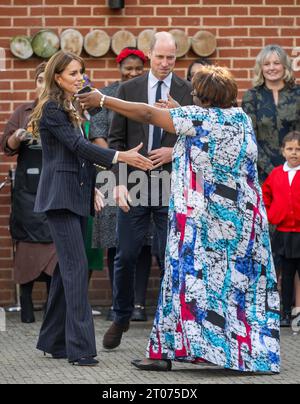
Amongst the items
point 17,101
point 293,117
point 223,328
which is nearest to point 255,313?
point 223,328

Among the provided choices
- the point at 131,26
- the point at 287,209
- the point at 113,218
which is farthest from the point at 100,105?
the point at 131,26

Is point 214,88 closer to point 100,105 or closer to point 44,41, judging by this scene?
point 100,105

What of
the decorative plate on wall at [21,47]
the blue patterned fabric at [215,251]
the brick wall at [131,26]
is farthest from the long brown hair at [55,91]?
the brick wall at [131,26]

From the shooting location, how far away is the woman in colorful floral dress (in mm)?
7523

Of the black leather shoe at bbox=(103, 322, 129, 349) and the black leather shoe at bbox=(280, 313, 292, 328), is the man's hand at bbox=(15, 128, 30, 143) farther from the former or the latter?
the black leather shoe at bbox=(280, 313, 292, 328)

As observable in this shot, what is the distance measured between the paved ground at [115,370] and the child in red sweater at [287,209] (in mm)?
908

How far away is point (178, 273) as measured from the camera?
25.0ft

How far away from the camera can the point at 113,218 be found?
10.5m

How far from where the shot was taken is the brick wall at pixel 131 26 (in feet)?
35.3

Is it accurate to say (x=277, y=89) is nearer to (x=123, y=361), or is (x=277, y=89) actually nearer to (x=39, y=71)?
(x=39, y=71)

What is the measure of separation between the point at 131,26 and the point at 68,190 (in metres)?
3.32

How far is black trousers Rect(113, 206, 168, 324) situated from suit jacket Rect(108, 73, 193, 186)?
1.72 feet

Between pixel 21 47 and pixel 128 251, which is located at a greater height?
pixel 21 47

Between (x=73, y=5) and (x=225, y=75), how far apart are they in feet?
11.5
